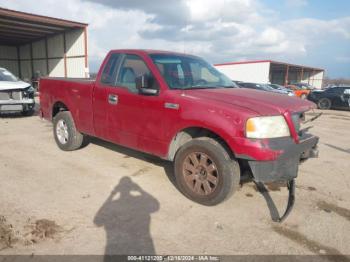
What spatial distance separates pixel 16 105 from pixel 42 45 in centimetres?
2007

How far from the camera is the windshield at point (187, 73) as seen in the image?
4414mm

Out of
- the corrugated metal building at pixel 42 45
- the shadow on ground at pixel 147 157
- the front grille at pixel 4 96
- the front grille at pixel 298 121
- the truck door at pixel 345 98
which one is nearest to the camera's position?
the front grille at pixel 298 121

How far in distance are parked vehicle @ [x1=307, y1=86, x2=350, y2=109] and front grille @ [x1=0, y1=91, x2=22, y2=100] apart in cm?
1681

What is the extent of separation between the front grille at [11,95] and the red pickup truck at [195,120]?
5599 mm

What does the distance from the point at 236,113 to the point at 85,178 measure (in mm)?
2580

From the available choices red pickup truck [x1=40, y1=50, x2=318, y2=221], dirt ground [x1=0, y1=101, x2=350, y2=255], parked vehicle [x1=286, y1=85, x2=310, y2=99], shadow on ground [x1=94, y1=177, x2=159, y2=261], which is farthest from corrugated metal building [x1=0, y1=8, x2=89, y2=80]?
parked vehicle [x1=286, y1=85, x2=310, y2=99]

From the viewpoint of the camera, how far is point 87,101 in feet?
17.8

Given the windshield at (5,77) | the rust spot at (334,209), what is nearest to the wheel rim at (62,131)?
the rust spot at (334,209)

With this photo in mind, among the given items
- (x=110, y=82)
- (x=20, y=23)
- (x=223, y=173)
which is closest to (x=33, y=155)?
(x=110, y=82)

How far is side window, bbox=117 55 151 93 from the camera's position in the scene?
15.2ft

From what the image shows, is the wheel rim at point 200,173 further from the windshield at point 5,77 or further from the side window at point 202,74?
the windshield at point 5,77


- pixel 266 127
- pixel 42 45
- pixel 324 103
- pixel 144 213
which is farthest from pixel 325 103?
pixel 42 45

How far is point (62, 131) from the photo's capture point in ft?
20.4

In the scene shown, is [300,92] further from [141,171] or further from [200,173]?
[200,173]
